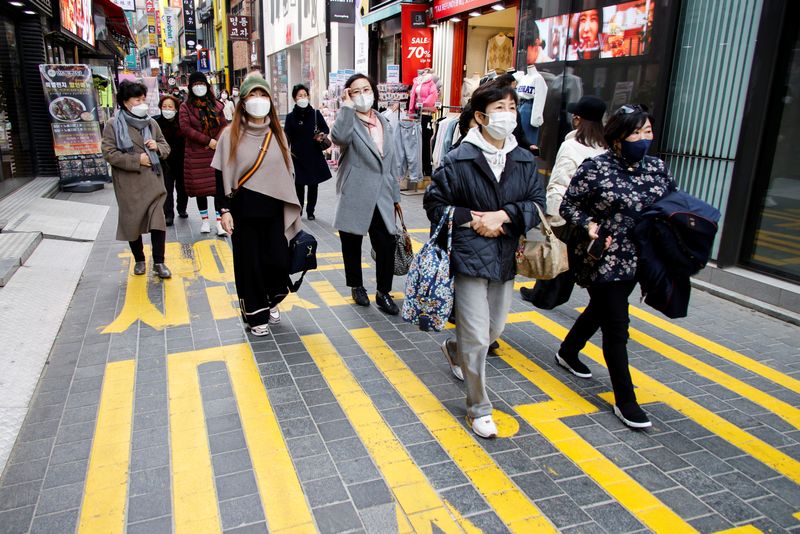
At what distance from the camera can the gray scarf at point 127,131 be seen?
226 inches

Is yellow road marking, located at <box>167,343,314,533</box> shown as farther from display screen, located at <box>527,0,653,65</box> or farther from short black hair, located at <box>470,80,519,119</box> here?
display screen, located at <box>527,0,653,65</box>

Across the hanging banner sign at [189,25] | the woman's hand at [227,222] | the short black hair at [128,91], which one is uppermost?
the hanging banner sign at [189,25]

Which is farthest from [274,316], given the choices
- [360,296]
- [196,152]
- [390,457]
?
[196,152]

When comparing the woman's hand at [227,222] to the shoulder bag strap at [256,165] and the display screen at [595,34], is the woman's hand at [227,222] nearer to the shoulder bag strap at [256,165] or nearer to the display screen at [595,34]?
the shoulder bag strap at [256,165]

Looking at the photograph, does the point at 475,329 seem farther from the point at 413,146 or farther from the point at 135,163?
the point at 413,146

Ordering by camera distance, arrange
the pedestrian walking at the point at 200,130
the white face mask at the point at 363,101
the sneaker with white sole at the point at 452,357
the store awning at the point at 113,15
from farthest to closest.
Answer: the store awning at the point at 113,15, the pedestrian walking at the point at 200,130, the white face mask at the point at 363,101, the sneaker with white sole at the point at 452,357

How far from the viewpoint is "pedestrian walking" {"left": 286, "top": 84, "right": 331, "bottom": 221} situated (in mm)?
8125

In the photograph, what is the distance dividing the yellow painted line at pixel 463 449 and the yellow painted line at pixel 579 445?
434 millimetres

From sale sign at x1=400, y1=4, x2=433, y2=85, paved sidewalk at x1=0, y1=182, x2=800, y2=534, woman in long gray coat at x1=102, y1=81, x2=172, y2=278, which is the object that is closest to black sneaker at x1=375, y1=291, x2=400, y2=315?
paved sidewalk at x1=0, y1=182, x2=800, y2=534

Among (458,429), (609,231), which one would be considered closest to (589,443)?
(458,429)

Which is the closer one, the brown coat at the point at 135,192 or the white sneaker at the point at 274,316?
the white sneaker at the point at 274,316

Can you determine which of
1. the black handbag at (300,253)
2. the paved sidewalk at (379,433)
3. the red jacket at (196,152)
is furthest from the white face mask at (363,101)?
the red jacket at (196,152)

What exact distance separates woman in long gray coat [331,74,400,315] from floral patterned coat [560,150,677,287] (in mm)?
1983

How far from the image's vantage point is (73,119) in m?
11.5
